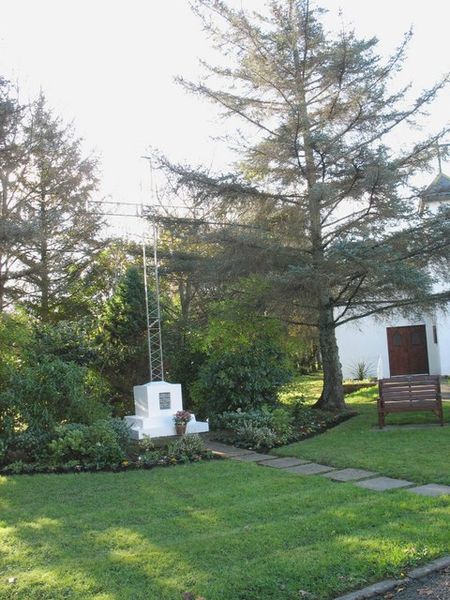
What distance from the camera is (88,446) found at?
8820 mm

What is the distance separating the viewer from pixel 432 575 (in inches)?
161

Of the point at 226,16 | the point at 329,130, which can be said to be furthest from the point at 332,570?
the point at 226,16

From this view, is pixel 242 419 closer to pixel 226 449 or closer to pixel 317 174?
pixel 226 449

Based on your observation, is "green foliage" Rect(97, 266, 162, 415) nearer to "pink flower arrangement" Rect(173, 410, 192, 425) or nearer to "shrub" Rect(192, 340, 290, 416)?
"shrub" Rect(192, 340, 290, 416)

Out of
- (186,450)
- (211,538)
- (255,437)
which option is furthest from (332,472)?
(211,538)

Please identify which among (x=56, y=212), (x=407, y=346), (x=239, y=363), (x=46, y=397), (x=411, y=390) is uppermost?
(x=56, y=212)

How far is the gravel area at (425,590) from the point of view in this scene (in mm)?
3791

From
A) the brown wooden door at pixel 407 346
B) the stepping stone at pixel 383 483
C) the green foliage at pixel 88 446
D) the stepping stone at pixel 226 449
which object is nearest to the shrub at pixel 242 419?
the stepping stone at pixel 226 449

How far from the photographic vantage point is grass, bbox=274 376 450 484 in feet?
23.8

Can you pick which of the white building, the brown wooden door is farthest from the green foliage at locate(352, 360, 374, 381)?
the brown wooden door

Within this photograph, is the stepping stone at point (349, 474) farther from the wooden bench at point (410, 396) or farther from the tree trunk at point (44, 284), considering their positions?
the tree trunk at point (44, 284)

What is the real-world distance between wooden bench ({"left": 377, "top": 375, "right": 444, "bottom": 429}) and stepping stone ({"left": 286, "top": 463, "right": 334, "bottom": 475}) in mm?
3487

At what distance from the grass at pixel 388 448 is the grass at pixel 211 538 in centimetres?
108

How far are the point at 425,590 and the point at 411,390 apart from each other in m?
7.67
